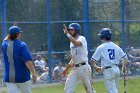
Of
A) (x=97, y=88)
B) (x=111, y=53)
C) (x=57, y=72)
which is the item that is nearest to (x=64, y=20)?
(x=57, y=72)

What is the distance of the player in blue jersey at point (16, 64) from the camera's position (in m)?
10.0

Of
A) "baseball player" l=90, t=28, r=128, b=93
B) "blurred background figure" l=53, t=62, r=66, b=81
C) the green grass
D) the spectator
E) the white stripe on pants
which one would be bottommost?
the green grass

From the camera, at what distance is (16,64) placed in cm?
1009

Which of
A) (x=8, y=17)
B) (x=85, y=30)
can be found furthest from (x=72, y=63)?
(x=85, y=30)

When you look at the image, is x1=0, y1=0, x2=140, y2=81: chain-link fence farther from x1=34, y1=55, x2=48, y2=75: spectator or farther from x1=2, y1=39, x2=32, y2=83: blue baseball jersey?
x1=2, y1=39, x2=32, y2=83: blue baseball jersey

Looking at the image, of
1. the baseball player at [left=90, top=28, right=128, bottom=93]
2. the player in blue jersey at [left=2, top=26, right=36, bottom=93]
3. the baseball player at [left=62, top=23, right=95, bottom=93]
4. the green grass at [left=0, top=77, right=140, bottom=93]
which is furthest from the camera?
the green grass at [left=0, top=77, right=140, bottom=93]

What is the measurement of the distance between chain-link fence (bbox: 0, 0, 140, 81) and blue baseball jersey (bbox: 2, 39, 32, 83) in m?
7.79

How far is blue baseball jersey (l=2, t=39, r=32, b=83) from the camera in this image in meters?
10.0

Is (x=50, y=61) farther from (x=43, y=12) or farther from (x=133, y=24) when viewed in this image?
(x=133, y=24)

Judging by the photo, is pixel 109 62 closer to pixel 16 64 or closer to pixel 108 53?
pixel 108 53

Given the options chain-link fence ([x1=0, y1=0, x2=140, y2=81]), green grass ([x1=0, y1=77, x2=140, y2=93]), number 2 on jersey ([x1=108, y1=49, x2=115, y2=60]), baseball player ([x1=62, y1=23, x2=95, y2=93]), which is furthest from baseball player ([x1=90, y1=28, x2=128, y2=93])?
chain-link fence ([x1=0, y1=0, x2=140, y2=81])

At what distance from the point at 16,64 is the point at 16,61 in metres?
0.06

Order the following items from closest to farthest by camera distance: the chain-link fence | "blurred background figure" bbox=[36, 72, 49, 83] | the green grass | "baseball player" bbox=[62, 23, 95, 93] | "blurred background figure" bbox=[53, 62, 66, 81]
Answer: "baseball player" bbox=[62, 23, 95, 93] → the green grass → "blurred background figure" bbox=[36, 72, 49, 83] → the chain-link fence → "blurred background figure" bbox=[53, 62, 66, 81]

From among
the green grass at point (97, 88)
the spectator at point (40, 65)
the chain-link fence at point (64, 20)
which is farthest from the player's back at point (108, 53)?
the spectator at point (40, 65)
